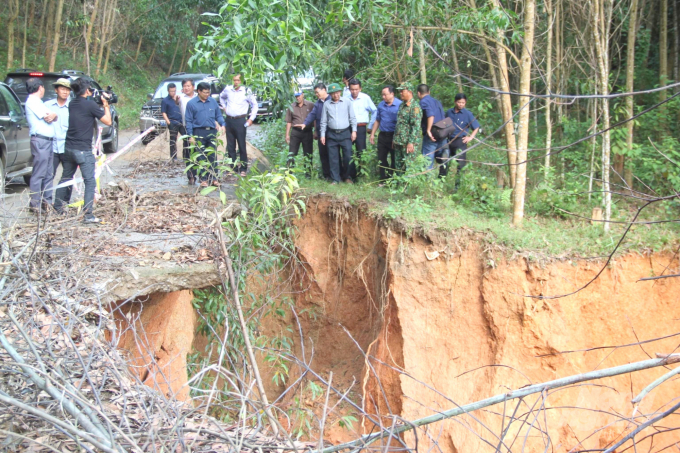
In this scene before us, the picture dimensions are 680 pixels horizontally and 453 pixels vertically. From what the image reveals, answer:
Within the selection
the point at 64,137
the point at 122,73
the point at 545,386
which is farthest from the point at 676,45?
the point at 122,73

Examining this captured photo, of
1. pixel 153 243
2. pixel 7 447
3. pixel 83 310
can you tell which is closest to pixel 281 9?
pixel 153 243

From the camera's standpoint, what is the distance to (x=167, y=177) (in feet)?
31.4

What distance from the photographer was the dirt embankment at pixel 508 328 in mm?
6988

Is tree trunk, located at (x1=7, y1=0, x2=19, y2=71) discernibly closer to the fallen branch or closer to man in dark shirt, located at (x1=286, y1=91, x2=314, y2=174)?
man in dark shirt, located at (x1=286, y1=91, x2=314, y2=174)

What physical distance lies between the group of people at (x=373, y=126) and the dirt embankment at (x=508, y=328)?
105cm

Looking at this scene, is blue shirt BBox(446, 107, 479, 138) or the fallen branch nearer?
the fallen branch

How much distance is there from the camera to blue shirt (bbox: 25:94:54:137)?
698 centimetres

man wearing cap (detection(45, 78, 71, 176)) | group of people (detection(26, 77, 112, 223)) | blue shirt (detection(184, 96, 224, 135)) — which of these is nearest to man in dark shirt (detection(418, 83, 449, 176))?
blue shirt (detection(184, 96, 224, 135))

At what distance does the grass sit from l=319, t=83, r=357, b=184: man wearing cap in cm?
1159

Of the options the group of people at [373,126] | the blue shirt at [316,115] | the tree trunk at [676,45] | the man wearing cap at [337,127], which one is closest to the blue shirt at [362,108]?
the group of people at [373,126]

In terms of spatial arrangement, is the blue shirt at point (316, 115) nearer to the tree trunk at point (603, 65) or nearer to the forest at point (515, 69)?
the forest at point (515, 69)

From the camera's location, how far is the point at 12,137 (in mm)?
9273

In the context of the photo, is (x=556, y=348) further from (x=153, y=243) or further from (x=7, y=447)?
(x=7, y=447)

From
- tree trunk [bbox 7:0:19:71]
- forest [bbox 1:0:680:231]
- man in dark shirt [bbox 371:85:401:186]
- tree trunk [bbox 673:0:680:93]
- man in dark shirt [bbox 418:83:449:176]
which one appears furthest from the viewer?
tree trunk [bbox 7:0:19:71]
